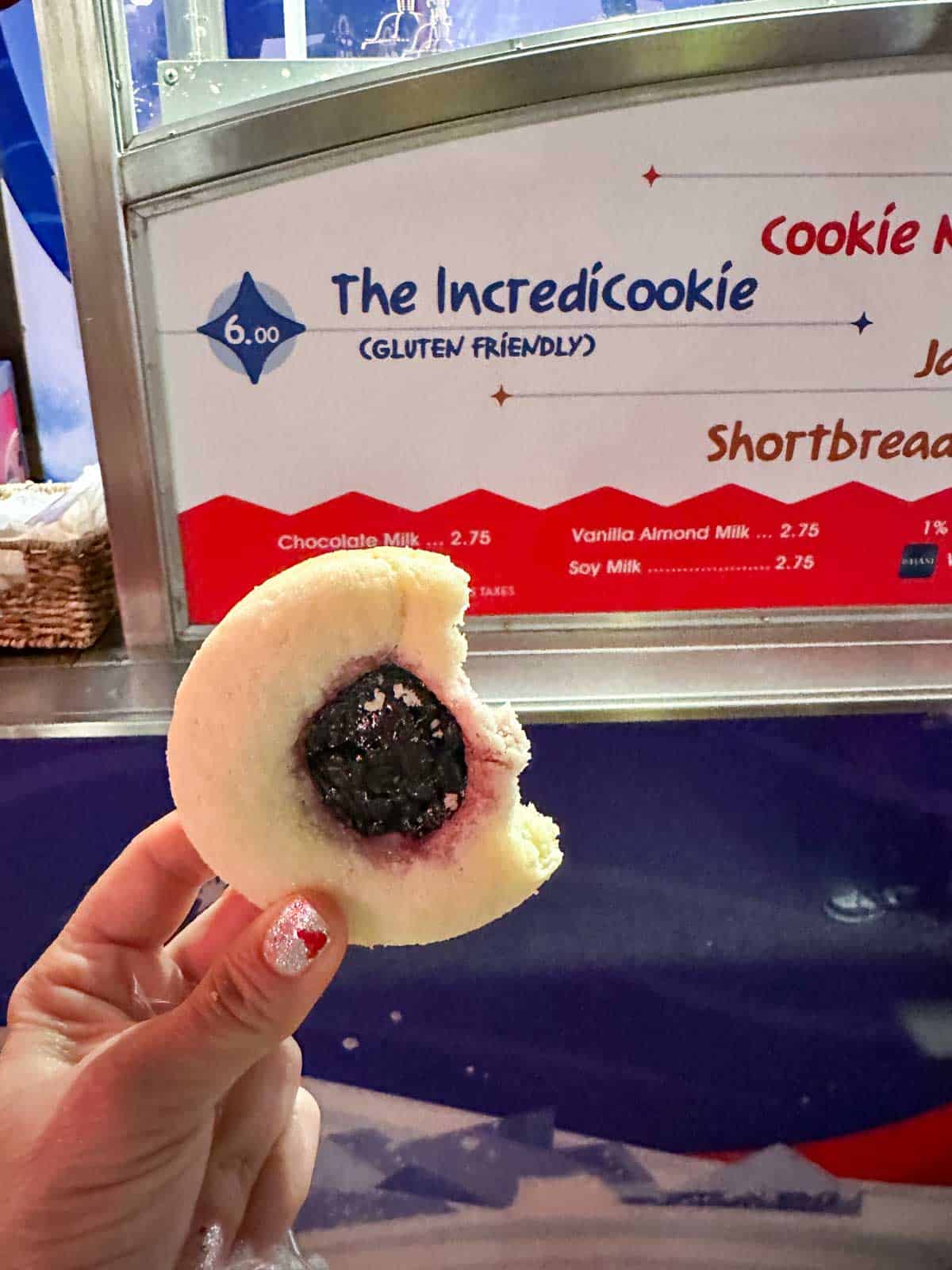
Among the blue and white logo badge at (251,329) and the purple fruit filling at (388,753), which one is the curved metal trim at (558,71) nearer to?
the blue and white logo badge at (251,329)

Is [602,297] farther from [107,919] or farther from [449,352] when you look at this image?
[107,919]

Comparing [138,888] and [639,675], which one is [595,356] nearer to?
[639,675]

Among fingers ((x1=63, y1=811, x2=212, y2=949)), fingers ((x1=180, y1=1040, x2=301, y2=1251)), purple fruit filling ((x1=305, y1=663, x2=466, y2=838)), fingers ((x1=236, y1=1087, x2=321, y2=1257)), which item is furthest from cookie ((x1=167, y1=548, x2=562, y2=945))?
fingers ((x1=236, y1=1087, x2=321, y2=1257))

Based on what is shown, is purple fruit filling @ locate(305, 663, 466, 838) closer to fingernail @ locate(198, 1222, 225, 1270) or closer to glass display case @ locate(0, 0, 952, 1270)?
glass display case @ locate(0, 0, 952, 1270)

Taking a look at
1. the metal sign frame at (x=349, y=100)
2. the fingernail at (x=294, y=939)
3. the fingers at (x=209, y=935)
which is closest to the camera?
the fingernail at (x=294, y=939)

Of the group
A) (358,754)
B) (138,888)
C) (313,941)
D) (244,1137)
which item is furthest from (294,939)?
(244,1137)

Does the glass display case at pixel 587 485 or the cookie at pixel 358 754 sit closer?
the cookie at pixel 358 754

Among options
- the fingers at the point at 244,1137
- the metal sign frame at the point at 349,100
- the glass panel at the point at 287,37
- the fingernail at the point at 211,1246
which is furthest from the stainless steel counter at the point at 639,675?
the glass panel at the point at 287,37
